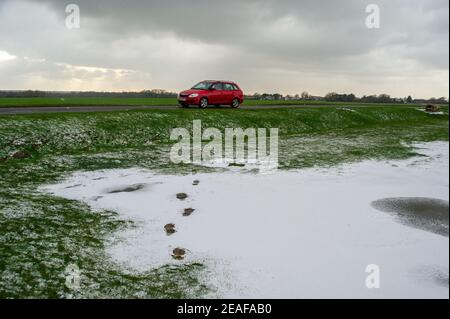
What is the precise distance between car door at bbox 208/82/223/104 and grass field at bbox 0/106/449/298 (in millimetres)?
1909

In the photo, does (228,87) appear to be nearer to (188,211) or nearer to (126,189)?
(126,189)

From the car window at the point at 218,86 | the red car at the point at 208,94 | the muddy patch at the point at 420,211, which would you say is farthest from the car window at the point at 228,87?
the muddy patch at the point at 420,211

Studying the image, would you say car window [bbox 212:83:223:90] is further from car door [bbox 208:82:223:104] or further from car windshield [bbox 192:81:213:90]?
car windshield [bbox 192:81:213:90]

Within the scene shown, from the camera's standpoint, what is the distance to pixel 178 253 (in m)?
6.43

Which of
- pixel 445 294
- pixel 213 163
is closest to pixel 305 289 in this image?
pixel 445 294

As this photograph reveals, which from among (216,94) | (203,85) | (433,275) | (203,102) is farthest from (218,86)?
(433,275)

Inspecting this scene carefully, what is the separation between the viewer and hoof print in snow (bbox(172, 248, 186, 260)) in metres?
6.29

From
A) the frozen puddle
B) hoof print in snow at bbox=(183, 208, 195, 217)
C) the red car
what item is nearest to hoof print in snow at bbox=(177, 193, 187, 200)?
the frozen puddle

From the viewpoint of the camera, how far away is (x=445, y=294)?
5195mm

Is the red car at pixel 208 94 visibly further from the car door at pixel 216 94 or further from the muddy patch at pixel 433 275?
the muddy patch at pixel 433 275

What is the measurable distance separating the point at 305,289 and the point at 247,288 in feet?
2.76

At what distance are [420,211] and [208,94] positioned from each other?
64.6 ft

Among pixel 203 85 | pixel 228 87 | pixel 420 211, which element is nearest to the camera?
pixel 420 211
